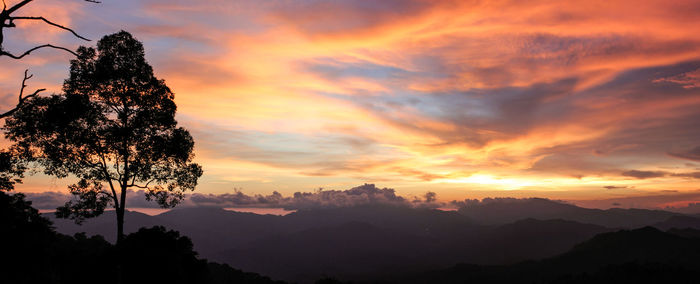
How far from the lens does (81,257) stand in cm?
3647

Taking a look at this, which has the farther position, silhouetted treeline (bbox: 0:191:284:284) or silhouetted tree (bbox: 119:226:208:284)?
silhouetted tree (bbox: 119:226:208:284)

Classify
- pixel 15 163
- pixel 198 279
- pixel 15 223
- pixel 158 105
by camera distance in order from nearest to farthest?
pixel 15 223 < pixel 15 163 < pixel 158 105 < pixel 198 279

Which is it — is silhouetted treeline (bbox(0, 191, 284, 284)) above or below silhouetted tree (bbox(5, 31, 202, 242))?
below

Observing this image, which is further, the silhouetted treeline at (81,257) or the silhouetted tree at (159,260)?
the silhouetted tree at (159,260)

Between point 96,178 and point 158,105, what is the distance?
7255mm

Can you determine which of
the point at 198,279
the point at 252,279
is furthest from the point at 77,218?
the point at 252,279

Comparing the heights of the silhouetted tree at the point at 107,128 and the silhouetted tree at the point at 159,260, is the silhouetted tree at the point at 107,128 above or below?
above

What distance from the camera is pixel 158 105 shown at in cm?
3127

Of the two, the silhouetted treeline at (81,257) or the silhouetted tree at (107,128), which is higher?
the silhouetted tree at (107,128)

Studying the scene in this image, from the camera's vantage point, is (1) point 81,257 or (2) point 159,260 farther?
(1) point 81,257

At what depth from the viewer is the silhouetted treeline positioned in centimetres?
2148

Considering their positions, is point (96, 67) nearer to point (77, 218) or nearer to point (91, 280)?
point (77, 218)

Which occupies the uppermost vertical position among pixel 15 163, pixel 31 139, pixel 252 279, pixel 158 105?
pixel 158 105

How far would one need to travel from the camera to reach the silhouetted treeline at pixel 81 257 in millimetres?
21484
